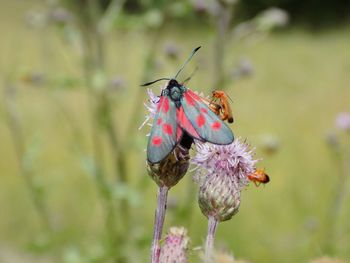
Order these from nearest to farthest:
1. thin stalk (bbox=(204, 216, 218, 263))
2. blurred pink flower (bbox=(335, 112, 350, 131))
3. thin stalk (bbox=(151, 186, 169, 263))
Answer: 1. thin stalk (bbox=(204, 216, 218, 263))
2. thin stalk (bbox=(151, 186, 169, 263))
3. blurred pink flower (bbox=(335, 112, 350, 131))

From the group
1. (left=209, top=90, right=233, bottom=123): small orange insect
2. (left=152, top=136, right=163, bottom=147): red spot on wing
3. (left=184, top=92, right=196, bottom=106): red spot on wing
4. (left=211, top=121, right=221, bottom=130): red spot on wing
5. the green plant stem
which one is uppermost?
the green plant stem

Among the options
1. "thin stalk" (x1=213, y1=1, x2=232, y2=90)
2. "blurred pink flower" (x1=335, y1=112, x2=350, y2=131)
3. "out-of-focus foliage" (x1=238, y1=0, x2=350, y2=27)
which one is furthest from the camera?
"out-of-focus foliage" (x1=238, y1=0, x2=350, y2=27)

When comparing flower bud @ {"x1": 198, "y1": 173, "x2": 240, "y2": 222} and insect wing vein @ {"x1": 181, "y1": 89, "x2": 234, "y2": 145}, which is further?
flower bud @ {"x1": 198, "y1": 173, "x2": 240, "y2": 222}

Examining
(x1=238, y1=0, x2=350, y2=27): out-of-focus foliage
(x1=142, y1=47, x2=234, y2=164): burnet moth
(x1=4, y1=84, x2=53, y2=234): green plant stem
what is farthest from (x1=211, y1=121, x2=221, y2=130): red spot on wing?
(x1=238, y1=0, x2=350, y2=27): out-of-focus foliage

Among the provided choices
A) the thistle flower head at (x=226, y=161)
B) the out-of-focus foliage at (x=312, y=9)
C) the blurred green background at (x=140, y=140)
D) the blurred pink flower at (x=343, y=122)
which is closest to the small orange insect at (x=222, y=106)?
the thistle flower head at (x=226, y=161)

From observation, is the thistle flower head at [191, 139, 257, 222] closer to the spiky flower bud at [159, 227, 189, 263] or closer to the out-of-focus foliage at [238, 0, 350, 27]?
the spiky flower bud at [159, 227, 189, 263]

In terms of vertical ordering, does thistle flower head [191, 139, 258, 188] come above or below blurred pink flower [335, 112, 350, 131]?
below
